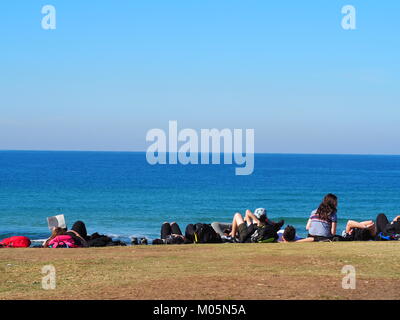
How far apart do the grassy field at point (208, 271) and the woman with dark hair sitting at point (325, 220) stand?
4.72 feet

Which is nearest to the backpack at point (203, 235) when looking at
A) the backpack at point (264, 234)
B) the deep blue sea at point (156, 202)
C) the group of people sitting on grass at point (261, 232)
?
the group of people sitting on grass at point (261, 232)

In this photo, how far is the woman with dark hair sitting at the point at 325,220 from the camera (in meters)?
17.9

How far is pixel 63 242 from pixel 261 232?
532 cm

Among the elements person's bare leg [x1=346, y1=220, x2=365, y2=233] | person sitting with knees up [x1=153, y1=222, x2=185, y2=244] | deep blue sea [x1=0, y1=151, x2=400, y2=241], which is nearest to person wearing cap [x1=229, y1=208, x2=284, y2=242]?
person sitting with knees up [x1=153, y1=222, x2=185, y2=244]

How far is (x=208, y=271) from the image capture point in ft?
39.8

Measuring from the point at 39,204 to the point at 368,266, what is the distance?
203ft

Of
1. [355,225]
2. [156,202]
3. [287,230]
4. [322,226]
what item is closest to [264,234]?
[287,230]

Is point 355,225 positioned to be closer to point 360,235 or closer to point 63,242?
point 360,235

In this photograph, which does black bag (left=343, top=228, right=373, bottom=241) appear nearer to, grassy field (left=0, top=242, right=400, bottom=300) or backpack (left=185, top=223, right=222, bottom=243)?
grassy field (left=0, top=242, right=400, bottom=300)

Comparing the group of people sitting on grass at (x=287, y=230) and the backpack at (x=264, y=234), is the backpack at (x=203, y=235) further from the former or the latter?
the backpack at (x=264, y=234)

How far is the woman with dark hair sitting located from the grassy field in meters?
1.44

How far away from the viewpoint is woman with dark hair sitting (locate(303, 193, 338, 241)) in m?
17.9

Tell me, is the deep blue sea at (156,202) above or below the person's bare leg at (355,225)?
below
